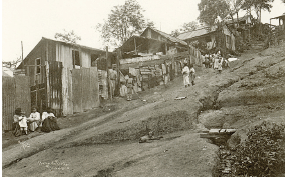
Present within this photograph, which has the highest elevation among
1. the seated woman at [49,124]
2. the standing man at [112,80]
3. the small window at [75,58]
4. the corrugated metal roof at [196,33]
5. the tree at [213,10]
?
the tree at [213,10]

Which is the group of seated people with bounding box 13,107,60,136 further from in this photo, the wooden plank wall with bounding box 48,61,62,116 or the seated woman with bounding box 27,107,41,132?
the wooden plank wall with bounding box 48,61,62,116

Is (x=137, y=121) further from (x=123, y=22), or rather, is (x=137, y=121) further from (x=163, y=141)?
(x=123, y=22)

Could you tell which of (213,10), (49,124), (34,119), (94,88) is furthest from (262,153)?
(213,10)

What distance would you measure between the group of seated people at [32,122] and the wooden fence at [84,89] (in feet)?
4.90

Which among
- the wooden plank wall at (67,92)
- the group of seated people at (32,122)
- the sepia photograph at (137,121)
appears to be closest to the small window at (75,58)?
Result: the sepia photograph at (137,121)

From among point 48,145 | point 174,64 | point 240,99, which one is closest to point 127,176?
point 48,145

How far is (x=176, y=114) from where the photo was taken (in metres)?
6.66

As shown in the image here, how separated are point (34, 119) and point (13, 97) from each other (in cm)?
122

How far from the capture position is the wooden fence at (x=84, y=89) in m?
10.6

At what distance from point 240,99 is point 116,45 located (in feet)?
50.9

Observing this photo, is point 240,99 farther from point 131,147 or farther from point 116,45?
point 116,45

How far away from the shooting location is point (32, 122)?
913 cm

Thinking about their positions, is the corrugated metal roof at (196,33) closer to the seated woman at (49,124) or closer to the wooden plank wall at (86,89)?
the wooden plank wall at (86,89)

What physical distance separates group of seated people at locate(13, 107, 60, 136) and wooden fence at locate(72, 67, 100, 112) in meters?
1.49
